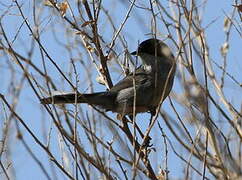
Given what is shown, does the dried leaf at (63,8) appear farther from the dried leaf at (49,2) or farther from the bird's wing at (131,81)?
the bird's wing at (131,81)

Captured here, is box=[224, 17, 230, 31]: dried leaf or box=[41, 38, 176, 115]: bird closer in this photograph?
box=[224, 17, 230, 31]: dried leaf

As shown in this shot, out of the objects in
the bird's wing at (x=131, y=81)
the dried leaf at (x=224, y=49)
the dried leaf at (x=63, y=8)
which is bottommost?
the dried leaf at (x=224, y=49)

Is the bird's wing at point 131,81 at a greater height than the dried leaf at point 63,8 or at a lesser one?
greater

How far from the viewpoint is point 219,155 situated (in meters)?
3.37

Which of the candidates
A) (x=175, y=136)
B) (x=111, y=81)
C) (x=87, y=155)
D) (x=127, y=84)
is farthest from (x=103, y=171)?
(x=127, y=84)

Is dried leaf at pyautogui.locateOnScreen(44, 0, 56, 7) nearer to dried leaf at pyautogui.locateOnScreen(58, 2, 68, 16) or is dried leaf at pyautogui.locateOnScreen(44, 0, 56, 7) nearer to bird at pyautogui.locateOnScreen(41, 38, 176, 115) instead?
dried leaf at pyautogui.locateOnScreen(58, 2, 68, 16)

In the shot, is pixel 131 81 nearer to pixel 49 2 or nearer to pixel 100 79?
pixel 100 79

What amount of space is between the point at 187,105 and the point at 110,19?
1296mm

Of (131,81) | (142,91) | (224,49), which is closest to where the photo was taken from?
(224,49)

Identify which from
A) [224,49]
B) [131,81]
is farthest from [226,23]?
[131,81]

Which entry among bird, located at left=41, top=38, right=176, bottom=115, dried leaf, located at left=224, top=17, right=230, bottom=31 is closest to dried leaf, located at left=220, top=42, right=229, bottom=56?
dried leaf, located at left=224, top=17, right=230, bottom=31

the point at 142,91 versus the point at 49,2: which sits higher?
the point at 49,2

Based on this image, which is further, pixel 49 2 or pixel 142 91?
pixel 142 91

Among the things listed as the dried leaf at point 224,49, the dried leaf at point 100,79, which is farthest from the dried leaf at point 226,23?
the dried leaf at point 100,79
